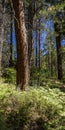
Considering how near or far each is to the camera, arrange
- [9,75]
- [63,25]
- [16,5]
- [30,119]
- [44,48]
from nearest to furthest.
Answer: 1. [30,119]
2. [16,5]
3. [9,75]
4. [63,25]
5. [44,48]

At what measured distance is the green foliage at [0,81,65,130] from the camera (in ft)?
23.4

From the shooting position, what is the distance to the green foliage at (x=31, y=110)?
712 centimetres

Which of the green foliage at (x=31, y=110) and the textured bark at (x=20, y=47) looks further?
the textured bark at (x=20, y=47)

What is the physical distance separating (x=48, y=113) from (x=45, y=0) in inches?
392

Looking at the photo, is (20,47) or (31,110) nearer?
(31,110)

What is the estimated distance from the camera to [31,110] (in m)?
7.50

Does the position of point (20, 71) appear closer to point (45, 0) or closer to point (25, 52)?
point (25, 52)

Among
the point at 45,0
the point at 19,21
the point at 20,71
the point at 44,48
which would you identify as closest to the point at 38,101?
the point at 20,71

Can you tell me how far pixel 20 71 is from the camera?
8.83 meters

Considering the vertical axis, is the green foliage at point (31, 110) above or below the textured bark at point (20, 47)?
below

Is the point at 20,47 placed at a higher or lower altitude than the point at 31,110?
higher

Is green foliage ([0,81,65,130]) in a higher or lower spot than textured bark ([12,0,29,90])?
lower

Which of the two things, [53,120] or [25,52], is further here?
[25,52]

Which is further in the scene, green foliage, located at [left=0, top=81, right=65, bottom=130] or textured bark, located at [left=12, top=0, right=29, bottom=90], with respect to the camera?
textured bark, located at [left=12, top=0, right=29, bottom=90]
